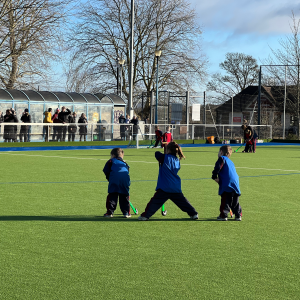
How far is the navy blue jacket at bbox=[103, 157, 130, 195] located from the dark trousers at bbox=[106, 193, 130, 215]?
0.12 m

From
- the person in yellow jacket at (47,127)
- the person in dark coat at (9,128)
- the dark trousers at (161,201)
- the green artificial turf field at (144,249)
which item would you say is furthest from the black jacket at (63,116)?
the dark trousers at (161,201)

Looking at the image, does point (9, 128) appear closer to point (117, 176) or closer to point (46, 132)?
point (46, 132)

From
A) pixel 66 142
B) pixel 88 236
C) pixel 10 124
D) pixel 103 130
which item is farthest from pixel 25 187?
pixel 103 130

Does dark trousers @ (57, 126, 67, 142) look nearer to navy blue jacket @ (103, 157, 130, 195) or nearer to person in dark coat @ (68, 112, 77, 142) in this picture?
person in dark coat @ (68, 112, 77, 142)

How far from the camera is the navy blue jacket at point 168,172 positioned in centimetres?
802

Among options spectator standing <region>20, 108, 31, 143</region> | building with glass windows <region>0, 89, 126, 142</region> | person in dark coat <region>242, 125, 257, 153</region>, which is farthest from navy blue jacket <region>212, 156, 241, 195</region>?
building with glass windows <region>0, 89, 126, 142</region>

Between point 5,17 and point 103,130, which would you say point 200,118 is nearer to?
point 103,130

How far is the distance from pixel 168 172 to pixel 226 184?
88 centimetres

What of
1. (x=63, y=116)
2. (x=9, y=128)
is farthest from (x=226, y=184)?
(x=63, y=116)

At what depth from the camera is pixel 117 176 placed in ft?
27.6

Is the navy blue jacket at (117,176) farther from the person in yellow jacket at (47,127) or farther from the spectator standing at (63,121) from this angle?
the spectator standing at (63,121)

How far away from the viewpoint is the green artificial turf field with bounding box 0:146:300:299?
4957 millimetres

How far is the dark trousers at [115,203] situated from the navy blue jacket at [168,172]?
0.78 metres

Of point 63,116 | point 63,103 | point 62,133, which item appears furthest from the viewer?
point 63,103
